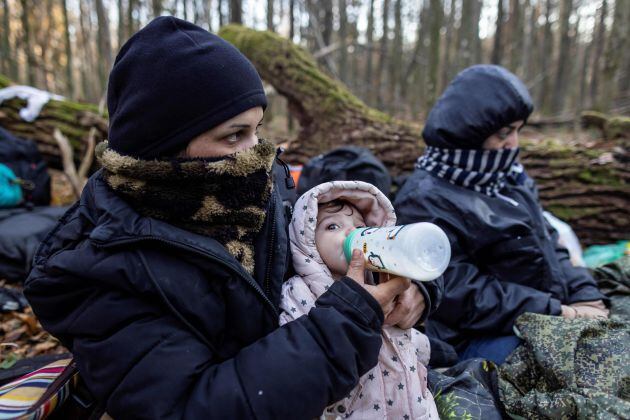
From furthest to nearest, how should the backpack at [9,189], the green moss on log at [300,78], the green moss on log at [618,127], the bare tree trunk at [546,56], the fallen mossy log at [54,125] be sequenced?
the bare tree trunk at [546,56], the fallen mossy log at [54,125], the green moss on log at [300,78], the green moss on log at [618,127], the backpack at [9,189]

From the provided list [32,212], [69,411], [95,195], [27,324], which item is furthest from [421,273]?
[32,212]

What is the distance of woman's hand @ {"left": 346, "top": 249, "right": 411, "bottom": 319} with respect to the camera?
1.20m

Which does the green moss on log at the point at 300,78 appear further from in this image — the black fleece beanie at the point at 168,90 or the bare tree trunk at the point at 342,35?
the bare tree trunk at the point at 342,35

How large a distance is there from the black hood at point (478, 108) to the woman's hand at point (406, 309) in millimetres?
1332

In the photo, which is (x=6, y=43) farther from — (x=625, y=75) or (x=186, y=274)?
(x=625, y=75)

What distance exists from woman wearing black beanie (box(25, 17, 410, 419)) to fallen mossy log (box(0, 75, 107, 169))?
3830mm

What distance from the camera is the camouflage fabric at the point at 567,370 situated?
149 centimetres

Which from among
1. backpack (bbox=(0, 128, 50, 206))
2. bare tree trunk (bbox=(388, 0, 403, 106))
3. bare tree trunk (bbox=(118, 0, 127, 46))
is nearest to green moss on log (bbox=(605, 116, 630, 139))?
backpack (bbox=(0, 128, 50, 206))

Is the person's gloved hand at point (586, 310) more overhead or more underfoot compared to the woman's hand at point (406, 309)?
more underfoot

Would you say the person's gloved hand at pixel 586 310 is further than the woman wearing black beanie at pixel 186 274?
Yes

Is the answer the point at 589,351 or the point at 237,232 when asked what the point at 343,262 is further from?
the point at 589,351

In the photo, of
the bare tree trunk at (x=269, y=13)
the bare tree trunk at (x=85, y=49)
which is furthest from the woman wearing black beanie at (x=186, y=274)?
the bare tree trunk at (x=85, y=49)

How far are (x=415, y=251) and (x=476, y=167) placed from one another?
1.56m

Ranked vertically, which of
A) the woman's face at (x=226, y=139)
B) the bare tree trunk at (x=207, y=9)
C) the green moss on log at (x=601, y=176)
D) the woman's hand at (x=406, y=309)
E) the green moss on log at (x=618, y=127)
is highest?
the bare tree trunk at (x=207, y=9)
